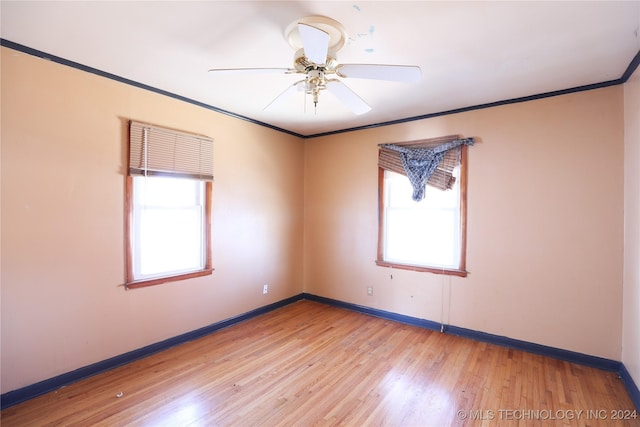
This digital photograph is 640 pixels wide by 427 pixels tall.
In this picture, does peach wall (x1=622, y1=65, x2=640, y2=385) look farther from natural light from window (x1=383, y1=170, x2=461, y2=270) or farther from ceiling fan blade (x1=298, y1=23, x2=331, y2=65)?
ceiling fan blade (x1=298, y1=23, x2=331, y2=65)

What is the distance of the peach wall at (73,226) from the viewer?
216cm

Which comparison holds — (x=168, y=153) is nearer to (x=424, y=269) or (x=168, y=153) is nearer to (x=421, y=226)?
(x=421, y=226)

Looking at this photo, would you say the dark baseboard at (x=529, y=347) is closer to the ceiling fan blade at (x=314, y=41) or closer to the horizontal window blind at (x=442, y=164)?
the horizontal window blind at (x=442, y=164)

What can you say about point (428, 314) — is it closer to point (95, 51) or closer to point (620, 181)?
point (620, 181)

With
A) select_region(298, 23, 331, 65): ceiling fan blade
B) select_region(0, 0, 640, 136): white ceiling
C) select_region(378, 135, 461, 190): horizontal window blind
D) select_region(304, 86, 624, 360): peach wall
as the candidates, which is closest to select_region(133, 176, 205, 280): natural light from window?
select_region(0, 0, 640, 136): white ceiling

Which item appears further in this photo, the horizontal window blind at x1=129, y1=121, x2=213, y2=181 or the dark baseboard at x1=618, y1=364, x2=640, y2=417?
the horizontal window blind at x1=129, y1=121, x2=213, y2=181

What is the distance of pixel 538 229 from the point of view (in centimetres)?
298

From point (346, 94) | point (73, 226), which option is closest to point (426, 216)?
point (346, 94)

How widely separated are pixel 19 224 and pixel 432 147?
12.6ft

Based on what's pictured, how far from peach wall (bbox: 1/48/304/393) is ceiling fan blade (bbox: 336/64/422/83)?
202 centimetres

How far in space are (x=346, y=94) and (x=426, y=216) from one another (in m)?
2.00

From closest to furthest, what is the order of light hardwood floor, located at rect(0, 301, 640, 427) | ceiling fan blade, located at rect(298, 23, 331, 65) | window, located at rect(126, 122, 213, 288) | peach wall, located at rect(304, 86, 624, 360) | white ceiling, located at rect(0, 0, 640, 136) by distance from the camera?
ceiling fan blade, located at rect(298, 23, 331, 65), white ceiling, located at rect(0, 0, 640, 136), light hardwood floor, located at rect(0, 301, 640, 427), peach wall, located at rect(304, 86, 624, 360), window, located at rect(126, 122, 213, 288)

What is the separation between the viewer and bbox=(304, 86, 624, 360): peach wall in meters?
2.69

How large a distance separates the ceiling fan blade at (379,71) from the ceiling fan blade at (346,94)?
7.2 inches
